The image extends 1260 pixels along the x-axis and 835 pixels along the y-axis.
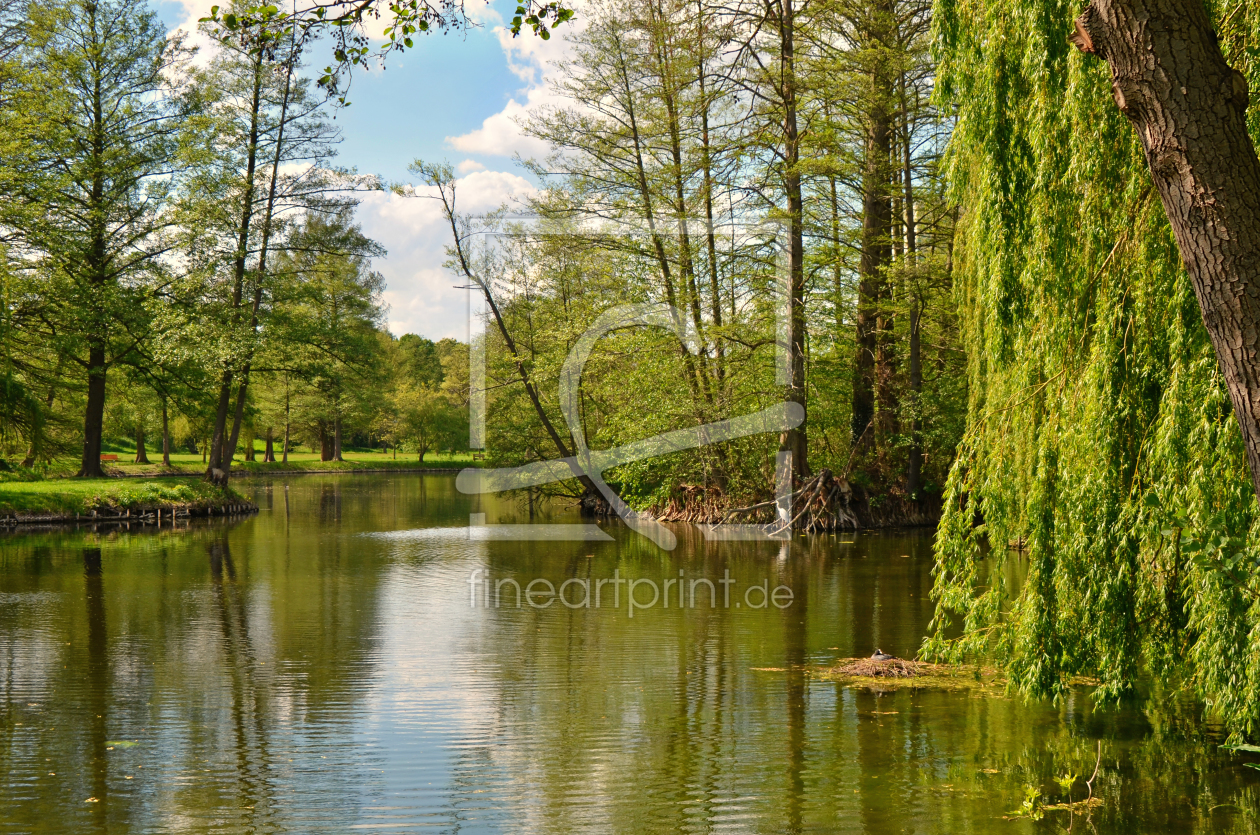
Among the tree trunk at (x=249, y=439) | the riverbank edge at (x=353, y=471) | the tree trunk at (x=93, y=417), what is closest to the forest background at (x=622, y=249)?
the tree trunk at (x=93, y=417)

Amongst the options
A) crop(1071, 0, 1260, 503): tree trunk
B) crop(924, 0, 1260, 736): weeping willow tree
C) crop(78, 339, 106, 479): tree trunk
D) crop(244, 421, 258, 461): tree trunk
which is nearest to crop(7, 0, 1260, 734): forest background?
crop(78, 339, 106, 479): tree trunk

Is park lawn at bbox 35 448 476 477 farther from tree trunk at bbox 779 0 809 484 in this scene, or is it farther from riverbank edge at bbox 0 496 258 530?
tree trunk at bbox 779 0 809 484

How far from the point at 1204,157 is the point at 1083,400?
3.21 metres

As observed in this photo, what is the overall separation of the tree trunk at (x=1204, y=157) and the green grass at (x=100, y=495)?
24143mm

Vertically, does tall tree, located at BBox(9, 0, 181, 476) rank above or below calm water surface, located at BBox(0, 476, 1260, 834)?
above

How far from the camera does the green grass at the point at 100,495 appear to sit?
2194 centimetres

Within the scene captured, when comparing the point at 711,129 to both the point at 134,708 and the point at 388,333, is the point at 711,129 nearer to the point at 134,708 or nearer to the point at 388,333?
the point at 134,708

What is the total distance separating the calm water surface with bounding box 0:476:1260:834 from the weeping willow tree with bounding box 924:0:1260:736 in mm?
739

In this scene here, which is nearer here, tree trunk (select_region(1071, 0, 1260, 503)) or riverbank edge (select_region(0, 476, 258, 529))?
tree trunk (select_region(1071, 0, 1260, 503))

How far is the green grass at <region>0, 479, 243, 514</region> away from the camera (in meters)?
21.9

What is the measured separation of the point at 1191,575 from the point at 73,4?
2838 cm

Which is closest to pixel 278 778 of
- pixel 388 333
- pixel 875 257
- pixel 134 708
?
pixel 134 708

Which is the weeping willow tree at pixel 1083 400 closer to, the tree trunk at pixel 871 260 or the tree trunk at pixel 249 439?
the tree trunk at pixel 871 260

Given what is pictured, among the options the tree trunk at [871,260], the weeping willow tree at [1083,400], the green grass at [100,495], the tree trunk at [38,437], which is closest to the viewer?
the weeping willow tree at [1083,400]
